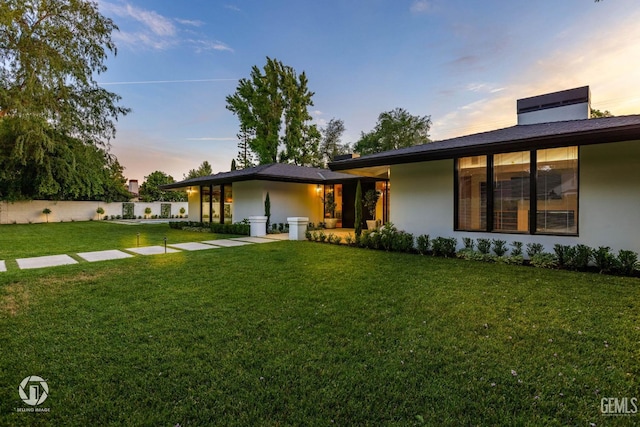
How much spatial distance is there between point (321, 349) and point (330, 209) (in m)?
14.2

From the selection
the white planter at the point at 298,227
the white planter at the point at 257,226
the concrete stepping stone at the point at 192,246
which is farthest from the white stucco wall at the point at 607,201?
the white planter at the point at 257,226

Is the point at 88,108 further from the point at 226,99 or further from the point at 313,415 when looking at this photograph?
the point at 313,415

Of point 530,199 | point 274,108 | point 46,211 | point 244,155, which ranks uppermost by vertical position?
point 274,108

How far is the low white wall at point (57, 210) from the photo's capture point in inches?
845

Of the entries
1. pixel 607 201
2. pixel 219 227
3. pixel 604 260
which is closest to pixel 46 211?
pixel 219 227

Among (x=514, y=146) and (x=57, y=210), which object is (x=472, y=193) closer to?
(x=514, y=146)

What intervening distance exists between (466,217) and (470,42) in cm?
737

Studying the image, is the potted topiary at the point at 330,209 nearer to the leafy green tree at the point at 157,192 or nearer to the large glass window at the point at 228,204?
the large glass window at the point at 228,204

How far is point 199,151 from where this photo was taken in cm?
2438

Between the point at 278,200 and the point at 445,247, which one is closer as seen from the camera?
the point at 445,247

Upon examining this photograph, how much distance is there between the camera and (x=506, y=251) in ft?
24.5

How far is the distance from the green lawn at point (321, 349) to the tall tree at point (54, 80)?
1332 cm

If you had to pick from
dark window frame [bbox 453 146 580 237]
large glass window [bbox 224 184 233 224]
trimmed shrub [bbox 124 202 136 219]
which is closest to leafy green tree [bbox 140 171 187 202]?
trimmed shrub [bbox 124 202 136 219]

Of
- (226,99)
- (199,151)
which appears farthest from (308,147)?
(199,151)
